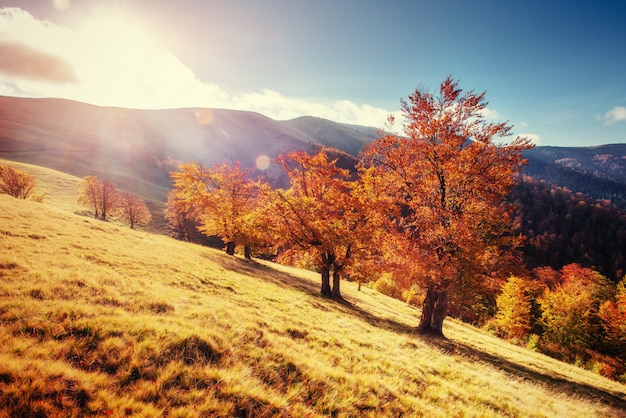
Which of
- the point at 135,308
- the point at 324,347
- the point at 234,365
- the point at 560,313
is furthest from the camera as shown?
the point at 560,313

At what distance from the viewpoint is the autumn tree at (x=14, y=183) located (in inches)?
2191

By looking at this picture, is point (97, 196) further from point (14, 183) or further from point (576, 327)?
point (576, 327)

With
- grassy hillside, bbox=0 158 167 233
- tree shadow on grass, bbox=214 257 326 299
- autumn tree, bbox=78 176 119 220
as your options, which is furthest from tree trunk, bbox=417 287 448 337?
autumn tree, bbox=78 176 119 220

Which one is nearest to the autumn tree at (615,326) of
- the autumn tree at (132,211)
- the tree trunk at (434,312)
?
the tree trunk at (434,312)

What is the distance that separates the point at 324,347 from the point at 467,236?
10101mm

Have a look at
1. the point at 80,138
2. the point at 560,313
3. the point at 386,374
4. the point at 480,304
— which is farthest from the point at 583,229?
the point at 80,138

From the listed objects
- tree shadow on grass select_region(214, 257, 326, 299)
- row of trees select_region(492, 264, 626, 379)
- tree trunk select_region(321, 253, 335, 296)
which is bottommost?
row of trees select_region(492, 264, 626, 379)

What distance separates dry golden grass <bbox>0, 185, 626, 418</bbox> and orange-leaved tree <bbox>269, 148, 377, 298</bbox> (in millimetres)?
8768

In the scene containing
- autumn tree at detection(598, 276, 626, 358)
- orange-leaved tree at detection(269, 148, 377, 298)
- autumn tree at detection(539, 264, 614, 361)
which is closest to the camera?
orange-leaved tree at detection(269, 148, 377, 298)

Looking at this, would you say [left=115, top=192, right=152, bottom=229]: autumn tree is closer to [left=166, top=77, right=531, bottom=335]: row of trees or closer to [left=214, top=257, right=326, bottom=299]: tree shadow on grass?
[left=214, top=257, right=326, bottom=299]: tree shadow on grass

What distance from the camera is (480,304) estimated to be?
6662 centimetres

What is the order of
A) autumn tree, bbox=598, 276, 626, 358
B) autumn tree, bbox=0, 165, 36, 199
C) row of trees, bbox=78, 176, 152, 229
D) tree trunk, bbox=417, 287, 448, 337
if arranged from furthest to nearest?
row of trees, bbox=78, 176, 152, 229
autumn tree, bbox=0, 165, 36, 199
autumn tree, bbox=598, 276, 626, 358
tree trunk, bbox=417, 287, 448, 337

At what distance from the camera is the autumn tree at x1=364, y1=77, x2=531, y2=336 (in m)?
15.2

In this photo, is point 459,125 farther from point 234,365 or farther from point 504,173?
point 234,365
